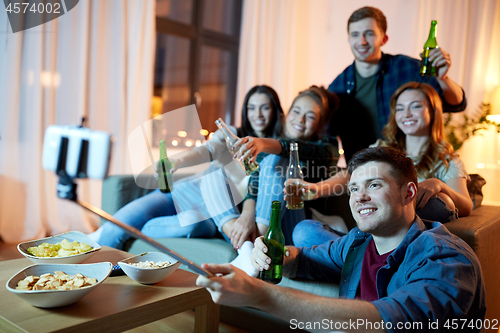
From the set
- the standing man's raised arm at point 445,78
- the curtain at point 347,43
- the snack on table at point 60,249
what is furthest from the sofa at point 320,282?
the curtain at point 347,43

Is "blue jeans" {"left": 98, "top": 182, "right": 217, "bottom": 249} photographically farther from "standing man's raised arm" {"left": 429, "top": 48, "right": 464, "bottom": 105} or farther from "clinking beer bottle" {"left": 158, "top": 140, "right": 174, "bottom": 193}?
"standing man's raised arm" {"left": 429, "top": 48, "right": 464, "bottom": 105}

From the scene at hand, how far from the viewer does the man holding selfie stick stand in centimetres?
78

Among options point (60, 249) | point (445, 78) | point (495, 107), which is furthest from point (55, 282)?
point (495, 107)

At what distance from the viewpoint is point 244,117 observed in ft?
7.14

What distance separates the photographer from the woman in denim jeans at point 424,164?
58.8 inches

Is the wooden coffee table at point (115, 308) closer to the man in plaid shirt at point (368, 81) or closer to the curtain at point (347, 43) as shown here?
the man in plaid shirt at point (368, 81)

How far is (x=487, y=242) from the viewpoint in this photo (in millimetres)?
1449

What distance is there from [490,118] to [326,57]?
1.92 meters

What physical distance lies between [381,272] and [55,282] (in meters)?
0.81

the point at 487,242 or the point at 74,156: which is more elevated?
the point at 74,156

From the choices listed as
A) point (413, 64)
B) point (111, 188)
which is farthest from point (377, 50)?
point (111, 188)

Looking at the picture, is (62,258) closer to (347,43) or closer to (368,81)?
(368,81)

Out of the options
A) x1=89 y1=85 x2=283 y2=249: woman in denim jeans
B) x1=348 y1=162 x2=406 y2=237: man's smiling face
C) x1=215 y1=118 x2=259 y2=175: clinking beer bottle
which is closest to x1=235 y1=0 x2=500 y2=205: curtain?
x1=89 y1=85 x2=283 y2=249: woman in denim jeans

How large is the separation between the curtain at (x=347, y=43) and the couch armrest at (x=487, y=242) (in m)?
2.49
